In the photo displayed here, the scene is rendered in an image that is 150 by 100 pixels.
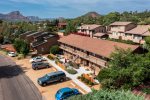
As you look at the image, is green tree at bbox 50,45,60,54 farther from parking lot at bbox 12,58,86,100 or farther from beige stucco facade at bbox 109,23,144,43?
beige stucco facade at bbox 109,23,144,43

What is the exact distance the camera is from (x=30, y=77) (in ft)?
144

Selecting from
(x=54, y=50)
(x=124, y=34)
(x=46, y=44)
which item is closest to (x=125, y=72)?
(x=54, y=50)

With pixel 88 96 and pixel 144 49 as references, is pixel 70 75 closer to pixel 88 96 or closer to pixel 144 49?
pixel 144 49

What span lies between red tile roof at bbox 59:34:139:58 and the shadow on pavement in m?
14.0

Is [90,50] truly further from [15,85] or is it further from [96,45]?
[15,85]

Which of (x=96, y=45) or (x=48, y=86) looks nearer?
(x=48, y=86)

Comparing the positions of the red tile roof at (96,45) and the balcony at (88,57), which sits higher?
the red tile roof at (96,45)

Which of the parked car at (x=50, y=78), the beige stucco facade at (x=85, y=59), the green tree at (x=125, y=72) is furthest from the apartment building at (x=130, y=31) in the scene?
the green tree at (x=125, y=72)

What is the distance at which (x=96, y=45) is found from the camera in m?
45.8

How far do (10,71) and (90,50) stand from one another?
1890cm

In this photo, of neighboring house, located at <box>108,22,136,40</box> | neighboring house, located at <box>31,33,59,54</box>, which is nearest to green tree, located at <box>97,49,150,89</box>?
neighboring house, located at <box>31,33,59,54</box>

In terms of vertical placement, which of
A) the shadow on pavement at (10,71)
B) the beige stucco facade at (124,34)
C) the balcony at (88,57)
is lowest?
the shadow on pavement at (10,71)

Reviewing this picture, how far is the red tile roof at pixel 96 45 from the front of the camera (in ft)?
129

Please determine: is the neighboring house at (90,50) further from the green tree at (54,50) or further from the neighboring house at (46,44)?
the neighboring house at (46,44)
